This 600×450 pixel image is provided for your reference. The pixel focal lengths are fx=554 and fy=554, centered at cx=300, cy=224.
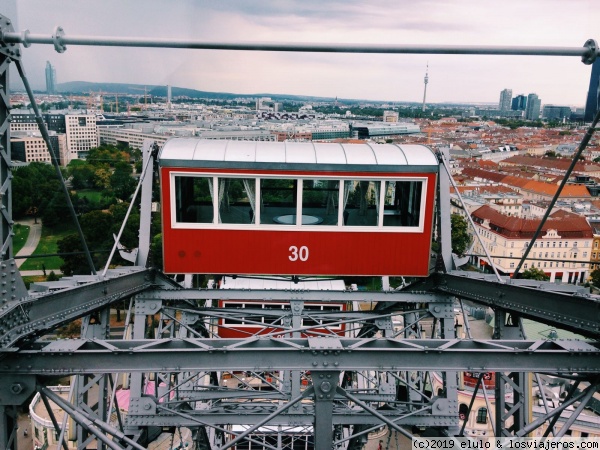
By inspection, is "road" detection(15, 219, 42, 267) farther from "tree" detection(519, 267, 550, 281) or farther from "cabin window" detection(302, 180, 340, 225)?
"cabin window" detection(302, 180, 340, 225)

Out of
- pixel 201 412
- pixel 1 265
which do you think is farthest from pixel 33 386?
pixel 201 412

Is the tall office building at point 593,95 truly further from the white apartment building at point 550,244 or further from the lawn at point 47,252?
the white apartment building at point 550,244

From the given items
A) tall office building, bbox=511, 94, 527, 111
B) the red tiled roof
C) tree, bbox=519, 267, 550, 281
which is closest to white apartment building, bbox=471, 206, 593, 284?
the red tiled roof

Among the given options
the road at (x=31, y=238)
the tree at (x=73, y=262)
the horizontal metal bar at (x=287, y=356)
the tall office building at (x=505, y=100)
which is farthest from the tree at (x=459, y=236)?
the tall office building at (x=505, y=100)

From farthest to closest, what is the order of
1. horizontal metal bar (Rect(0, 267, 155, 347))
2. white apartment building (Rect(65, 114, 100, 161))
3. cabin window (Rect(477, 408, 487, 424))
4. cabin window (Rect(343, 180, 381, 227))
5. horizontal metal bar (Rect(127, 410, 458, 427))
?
white apartment building (Rect(65, 114, 100, 161))
cabin window (Rect(477, 408, 487, 424))
cabin window (Rect(343, 180, 381, 227))
horizontal metal bar (Rect(127, 410, 458, 427))
horizontal metal bar (Rect(0, 267, 155, 347))

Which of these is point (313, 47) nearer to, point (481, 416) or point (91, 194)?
point (481, 416)
